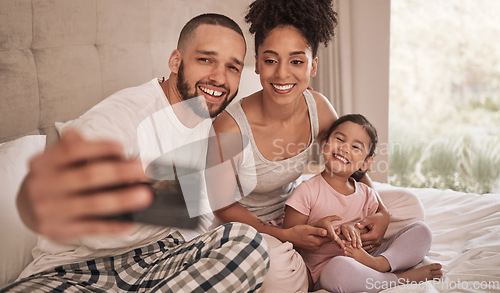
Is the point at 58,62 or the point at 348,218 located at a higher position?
the point at 58,62

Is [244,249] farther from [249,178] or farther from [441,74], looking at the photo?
[441,74]

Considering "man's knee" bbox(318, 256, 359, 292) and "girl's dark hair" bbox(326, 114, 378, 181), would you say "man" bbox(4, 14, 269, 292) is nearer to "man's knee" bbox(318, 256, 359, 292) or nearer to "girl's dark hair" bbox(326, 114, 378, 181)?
"man's knee" bbox(318, 256, 359, 292)

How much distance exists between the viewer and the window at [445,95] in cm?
167

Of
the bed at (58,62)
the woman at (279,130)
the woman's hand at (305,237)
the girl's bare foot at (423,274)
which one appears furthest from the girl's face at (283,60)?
the girl's bare foot at (423,274)

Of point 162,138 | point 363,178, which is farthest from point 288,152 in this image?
point 162,138

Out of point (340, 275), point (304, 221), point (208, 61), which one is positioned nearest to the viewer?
point (208, 61)

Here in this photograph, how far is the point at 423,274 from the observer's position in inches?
32.2

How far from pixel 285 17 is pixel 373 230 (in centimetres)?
43

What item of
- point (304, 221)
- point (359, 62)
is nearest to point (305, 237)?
point (304, 221)

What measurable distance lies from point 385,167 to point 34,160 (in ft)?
4.29

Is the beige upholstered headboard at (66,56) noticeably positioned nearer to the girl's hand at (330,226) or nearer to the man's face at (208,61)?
the man's face at (208,61)

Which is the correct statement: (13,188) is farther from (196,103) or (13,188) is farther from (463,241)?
(463,241)

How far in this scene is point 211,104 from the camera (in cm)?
61

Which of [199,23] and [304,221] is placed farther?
[304,221]
